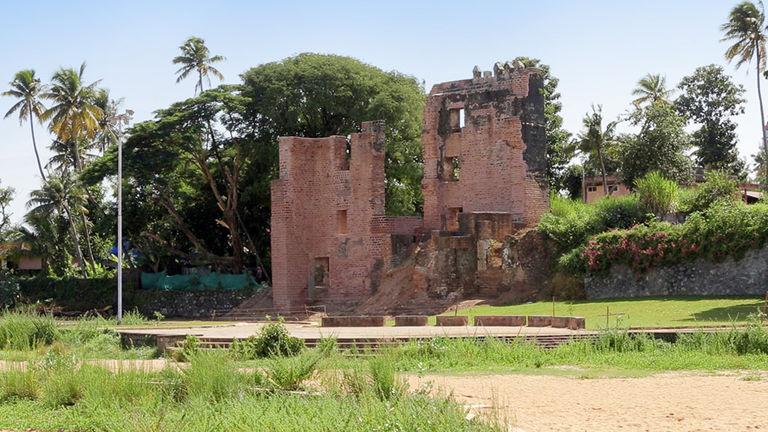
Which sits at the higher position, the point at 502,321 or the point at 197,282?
the point at 197,282

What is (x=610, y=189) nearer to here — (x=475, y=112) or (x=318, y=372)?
(x=475, y=112)

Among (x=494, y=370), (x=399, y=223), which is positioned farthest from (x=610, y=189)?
(x=494, y=370)

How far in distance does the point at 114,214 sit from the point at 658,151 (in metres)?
24.9

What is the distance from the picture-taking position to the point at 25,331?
71.7 feet

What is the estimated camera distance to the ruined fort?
3394 centimetres

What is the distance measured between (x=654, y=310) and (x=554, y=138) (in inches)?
1025

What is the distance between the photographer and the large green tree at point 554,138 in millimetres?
51250

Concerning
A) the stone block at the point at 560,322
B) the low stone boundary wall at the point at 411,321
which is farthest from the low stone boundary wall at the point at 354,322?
the stone block at the point at 560,322

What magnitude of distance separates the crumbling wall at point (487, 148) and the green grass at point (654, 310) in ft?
18.2

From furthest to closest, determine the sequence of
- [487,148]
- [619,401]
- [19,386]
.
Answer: [487,148] < [19,386] < [619,401]

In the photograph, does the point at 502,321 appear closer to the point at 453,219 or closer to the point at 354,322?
the point at 354,322

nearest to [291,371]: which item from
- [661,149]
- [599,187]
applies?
[661,149]

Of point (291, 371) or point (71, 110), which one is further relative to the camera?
point (71, 110)

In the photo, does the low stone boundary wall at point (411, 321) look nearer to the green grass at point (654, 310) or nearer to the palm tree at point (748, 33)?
the green grass at point (654, 310)
